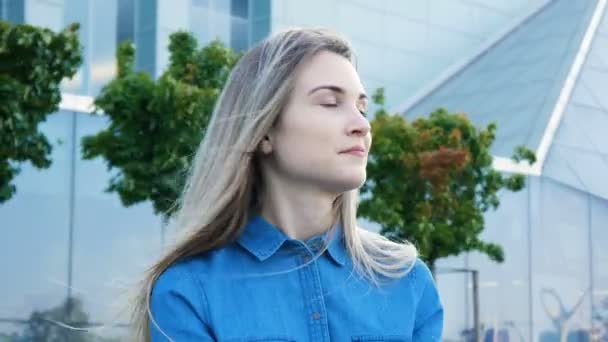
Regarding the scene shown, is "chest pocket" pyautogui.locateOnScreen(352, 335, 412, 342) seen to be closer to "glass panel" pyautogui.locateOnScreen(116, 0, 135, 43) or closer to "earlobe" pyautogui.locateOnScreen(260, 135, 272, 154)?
"earlobe" pyautogui.locateOnScreen(260, 135, 272, 154)

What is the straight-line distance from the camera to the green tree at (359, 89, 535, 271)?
2011cm

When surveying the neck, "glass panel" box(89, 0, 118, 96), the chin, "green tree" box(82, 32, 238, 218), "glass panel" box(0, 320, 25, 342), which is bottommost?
"glass panel" box(0, 320, 25, 342)

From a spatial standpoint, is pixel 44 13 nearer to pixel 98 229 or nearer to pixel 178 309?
pixel 98 229

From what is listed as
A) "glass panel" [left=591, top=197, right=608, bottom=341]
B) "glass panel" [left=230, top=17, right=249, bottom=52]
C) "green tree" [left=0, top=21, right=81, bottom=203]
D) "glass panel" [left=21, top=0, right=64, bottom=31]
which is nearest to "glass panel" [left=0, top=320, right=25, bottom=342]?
"glass panel" [left=21, top=0, right=64, bottom=31]

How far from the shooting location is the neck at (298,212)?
2.80 meters

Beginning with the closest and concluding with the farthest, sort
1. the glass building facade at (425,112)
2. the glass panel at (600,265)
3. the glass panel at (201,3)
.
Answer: the glass building facade at (425,112), the glass panel at (600,265), the glass panel at (201,3)

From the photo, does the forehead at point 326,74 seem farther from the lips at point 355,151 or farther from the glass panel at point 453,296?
the glass panel at point 453,296

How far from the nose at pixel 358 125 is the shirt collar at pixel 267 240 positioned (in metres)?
0.25

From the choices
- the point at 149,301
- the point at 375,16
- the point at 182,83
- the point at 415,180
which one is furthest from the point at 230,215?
the point at 375,16

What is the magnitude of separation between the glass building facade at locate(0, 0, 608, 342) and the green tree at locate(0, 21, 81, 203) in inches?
304

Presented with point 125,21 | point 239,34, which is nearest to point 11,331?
point 125,21

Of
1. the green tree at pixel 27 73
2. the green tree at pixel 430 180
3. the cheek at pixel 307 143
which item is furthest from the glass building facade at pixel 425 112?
the cheek at pixel 307 143

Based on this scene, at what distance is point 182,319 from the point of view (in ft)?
8.73

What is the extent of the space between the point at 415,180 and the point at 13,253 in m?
7.21
